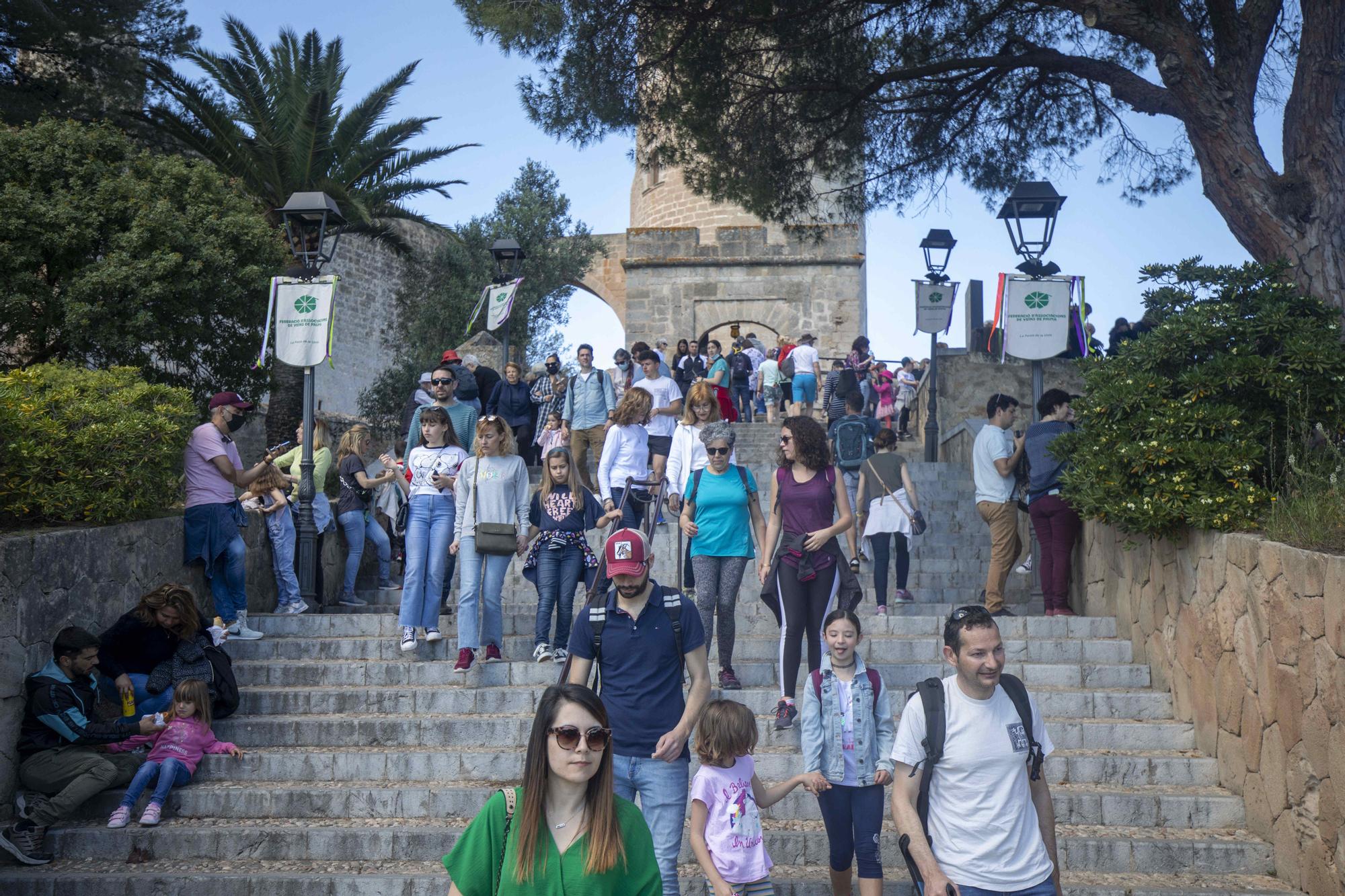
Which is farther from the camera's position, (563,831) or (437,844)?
(437,844)

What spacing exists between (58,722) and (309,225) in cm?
484

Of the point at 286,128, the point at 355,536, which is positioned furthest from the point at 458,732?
the point at 286,128

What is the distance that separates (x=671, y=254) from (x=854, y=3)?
14.9 m

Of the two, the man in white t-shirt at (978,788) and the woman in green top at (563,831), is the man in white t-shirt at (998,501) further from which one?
the woman in green top at (563,831)

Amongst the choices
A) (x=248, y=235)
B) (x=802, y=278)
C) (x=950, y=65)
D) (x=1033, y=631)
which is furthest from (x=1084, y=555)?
(x=802, y=278)

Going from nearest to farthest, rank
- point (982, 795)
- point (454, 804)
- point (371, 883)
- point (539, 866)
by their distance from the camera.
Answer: point (539, 866), point (982, 795), point (371, 883), point (454, 804)

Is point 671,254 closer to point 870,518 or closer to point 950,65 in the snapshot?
point 950,65

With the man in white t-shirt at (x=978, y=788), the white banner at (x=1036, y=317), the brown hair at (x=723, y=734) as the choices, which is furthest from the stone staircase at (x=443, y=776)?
the white banner at (x=1036, y=317)

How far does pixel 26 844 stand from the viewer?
5.48 m

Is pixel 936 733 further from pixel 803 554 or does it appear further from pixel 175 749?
pixel 175 749

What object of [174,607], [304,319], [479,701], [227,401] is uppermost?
[304,319]

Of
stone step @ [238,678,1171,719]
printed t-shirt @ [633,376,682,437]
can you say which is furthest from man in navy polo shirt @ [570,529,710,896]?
printed t-shirt @ [633,376,682,437]

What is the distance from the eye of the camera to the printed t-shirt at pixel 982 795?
342 cm

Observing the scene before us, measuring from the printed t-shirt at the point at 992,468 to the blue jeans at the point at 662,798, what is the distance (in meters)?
4.47
